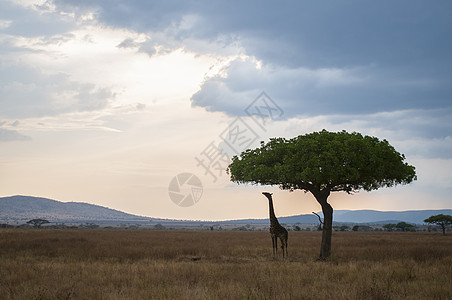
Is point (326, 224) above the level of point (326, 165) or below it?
below

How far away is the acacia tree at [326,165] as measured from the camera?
19.9 m

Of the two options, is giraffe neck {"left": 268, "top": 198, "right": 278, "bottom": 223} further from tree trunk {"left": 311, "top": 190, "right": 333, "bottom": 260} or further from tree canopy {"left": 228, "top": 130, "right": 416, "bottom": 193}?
tree trunk {"left": 311, "top": 190, "right": 333, "bottom": 260}

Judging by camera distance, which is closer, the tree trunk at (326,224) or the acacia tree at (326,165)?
the acacia tree at (326,165)

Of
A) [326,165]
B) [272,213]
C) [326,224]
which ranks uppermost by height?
[326,165]

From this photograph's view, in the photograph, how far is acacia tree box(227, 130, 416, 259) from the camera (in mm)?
19906

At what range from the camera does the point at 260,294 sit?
10.4 m

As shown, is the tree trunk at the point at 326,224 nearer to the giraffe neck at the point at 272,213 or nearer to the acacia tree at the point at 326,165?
the acacia tree at the point at 326,165

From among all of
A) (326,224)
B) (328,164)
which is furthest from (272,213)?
(328,164)

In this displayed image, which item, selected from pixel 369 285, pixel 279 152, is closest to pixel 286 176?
pixel 279 152

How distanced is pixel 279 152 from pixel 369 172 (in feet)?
15.9

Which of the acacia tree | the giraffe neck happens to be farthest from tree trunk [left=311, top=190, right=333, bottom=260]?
the giraffe neck

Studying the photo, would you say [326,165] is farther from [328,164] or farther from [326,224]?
[326,224]

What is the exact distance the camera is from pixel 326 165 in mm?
19625

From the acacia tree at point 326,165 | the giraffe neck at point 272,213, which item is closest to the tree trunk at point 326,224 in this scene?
the acacia tree at point 326,165
